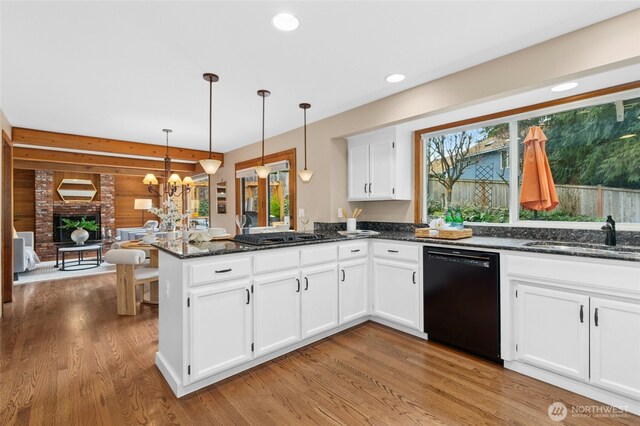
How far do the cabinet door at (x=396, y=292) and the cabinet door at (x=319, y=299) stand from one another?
0.50 metres

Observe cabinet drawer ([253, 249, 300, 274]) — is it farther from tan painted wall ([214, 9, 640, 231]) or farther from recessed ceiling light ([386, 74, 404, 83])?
recessed ceiling light ([386, 74, 404, 83])

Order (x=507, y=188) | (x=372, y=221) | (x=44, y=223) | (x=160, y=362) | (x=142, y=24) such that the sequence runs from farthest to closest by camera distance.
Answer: (x=44, y=223) → (x=372, y=221) → (x=507, y=188) → (x=160, y=362) → (x=142, y=24)

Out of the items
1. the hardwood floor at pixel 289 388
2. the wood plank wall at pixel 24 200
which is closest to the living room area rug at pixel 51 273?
the wood plank wall at pixel 24 200

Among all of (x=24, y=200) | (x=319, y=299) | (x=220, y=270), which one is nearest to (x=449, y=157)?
(x=319, y=299)

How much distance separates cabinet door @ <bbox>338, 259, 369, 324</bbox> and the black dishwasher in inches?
25.3

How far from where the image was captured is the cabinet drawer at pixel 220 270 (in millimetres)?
2049

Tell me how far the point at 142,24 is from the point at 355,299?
2779 millimetres

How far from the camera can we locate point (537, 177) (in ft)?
9.20

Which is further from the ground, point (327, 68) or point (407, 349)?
point (327, 68)

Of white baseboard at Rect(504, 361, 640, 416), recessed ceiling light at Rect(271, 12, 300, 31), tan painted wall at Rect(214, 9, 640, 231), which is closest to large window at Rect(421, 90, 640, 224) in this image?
tan painted wall at Rect(214, 9, 640, 231)

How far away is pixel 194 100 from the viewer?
3.40 metres

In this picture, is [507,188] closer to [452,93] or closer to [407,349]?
[452,93]

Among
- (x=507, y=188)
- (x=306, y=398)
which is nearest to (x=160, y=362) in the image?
(x=306, y=398)
